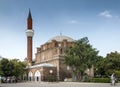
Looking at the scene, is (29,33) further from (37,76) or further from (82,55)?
(82,55)

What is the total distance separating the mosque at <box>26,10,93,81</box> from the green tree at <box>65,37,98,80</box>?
10.3 m

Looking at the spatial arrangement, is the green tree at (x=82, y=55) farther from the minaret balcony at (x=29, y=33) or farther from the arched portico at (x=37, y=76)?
the minaret balcony at (x=29, y=33)

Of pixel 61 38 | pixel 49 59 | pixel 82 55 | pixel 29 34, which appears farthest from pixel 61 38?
pixel 82 55

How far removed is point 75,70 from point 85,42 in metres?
6.64

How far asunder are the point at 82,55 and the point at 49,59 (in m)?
20.0

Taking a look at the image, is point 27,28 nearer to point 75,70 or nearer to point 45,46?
point 45,46

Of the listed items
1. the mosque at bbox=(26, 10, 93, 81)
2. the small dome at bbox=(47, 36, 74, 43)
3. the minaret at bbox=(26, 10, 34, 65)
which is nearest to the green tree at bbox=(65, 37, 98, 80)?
the mosque at bbox=(26, 10, 93, 81)

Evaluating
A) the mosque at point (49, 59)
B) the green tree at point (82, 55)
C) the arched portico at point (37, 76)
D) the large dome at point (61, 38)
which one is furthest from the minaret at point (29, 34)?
the green tree at point (82, 55)

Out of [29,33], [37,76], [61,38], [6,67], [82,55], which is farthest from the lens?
[29,33]

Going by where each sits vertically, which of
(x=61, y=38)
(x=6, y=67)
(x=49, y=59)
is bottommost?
(x=6, y=67)

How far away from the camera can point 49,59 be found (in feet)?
240

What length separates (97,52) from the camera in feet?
180

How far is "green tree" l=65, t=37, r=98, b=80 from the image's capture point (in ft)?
178

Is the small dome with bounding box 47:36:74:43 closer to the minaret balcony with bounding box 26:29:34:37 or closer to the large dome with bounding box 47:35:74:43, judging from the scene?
the large dome with bounding box 47:35:74:43
